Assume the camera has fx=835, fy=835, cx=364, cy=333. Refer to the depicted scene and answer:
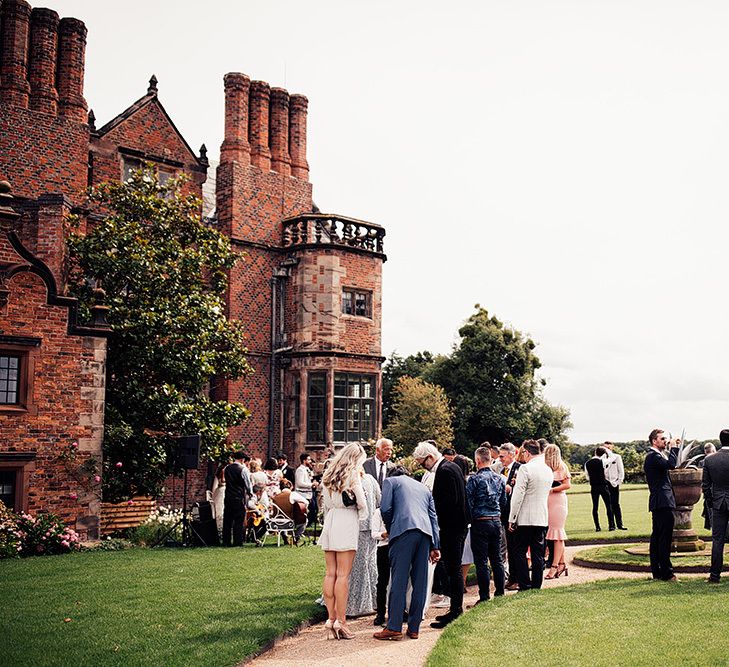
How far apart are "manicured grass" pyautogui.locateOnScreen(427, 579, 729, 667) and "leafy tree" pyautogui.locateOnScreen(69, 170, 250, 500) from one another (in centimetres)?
1311

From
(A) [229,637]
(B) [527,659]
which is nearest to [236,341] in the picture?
(A) [229,637]

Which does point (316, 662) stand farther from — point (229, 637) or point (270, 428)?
point (270, 428)

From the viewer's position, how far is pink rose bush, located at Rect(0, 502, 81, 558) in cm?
1609

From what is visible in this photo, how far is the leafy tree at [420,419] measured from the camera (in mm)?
43531

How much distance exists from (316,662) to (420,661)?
102cm

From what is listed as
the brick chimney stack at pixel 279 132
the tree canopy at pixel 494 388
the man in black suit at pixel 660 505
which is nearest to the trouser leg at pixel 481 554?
the man in black suit at pixel 660 505

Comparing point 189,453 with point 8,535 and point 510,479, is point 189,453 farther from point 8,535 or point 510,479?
point 510,479

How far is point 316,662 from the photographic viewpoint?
8.18m

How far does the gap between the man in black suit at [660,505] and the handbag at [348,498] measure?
14.8ft

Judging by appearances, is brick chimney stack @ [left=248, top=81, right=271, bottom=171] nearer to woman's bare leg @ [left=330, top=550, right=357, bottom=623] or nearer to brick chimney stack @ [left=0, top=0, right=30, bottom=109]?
brick chimney stack @ [left=0, top=0, right=30, bottom=109]

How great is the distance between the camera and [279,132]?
3164 cm

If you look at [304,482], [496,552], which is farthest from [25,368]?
[496,552]

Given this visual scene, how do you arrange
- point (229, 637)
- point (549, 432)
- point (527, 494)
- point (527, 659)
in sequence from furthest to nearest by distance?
1. point (549, 432)
2. point (527, 494)
3. point (229, 637)
4. point (527, 659)

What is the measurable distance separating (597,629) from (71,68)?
80.5ft
